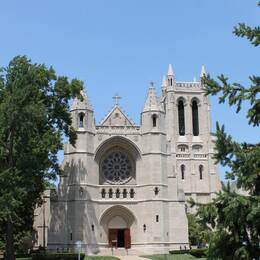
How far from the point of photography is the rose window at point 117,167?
1991 inches

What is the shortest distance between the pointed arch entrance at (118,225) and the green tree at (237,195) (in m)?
36.8

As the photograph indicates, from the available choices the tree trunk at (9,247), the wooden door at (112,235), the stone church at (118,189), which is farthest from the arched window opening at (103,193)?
the tree trunk at (9,247)

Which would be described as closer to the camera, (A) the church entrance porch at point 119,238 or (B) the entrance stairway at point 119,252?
(B) the entrance stairway at point 119,252

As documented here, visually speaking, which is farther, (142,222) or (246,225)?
(142,222)

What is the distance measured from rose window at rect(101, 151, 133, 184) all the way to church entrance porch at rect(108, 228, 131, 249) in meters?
4.94

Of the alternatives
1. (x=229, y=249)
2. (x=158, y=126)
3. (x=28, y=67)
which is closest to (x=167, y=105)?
(x=158, y=126)

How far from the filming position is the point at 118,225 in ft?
165

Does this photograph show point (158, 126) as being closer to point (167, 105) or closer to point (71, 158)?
point (71, 158)

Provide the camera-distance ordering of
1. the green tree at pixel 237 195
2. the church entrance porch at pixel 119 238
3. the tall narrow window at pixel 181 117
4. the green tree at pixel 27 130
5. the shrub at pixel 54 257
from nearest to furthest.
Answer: the green tree at pixel 237 195, the green tree at pixel 27 130, the shrub at pixel 54 257, the church entrance porch at pixel 119 238, the tall narrow window at pixel 181 117

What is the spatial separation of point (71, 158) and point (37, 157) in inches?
558

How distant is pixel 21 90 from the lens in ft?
110

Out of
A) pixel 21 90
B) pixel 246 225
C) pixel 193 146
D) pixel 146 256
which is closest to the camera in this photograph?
pixel 246 225

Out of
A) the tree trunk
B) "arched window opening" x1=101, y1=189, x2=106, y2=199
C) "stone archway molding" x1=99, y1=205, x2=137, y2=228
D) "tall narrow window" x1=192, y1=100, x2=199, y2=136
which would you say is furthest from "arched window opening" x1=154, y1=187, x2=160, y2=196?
A: "tall narrow window" x1=192, y1=100, x2=199, y2=136

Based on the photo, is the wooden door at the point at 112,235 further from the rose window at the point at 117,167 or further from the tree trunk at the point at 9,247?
the tree trunk at the point at 9,247
